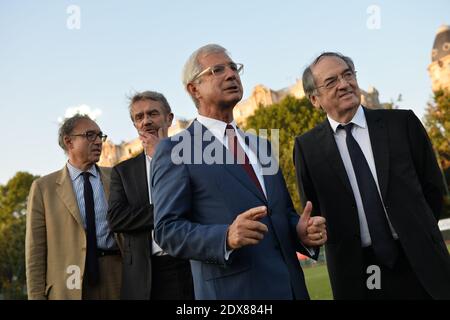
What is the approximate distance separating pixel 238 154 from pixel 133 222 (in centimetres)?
135

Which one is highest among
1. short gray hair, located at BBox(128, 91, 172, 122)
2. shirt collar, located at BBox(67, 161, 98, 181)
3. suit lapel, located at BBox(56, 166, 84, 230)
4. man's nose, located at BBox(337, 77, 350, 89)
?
short gray hair, located at BBox(128, 91, 172, 122)

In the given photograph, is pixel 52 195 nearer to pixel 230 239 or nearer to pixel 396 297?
pixel 230 239

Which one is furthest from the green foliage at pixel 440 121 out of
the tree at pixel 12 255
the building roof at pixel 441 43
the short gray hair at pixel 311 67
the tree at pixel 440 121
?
the building roof at pixel 441 43

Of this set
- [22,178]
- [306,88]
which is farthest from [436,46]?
[306,88]

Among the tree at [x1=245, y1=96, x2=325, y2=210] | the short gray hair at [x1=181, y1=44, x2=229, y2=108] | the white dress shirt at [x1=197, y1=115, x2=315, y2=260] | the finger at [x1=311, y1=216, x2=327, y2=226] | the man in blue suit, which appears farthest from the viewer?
the tree at [x1=245, y1=96, x2=325, y2=210]

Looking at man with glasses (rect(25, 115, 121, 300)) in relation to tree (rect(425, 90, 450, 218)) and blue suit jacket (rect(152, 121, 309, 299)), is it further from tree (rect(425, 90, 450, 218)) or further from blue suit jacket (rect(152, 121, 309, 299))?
tree (rect(425, 90, 450, 218))

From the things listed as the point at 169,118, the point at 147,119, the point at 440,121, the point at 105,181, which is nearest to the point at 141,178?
the point at 147,119

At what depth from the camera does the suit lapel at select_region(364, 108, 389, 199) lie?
336 cm

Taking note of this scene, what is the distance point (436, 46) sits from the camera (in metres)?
68.2

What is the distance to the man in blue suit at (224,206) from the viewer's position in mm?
2340

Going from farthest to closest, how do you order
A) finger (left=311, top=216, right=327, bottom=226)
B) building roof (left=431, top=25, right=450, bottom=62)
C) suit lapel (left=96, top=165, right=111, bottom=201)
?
building roof (left=431, top=25, right=450, bottom=62), suit lapel (left=96, top=165, right=111, bottom=201), finger (left=311, top=216, right=327, bottom=226)

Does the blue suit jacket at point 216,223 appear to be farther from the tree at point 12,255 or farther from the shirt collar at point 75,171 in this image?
the tree at point 12,255

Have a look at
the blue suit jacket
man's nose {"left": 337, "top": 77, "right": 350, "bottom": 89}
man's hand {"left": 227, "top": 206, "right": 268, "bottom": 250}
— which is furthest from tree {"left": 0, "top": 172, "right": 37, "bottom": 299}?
man's hand {"left": 227, "top": 206, "right": 268, "bottom": 250}

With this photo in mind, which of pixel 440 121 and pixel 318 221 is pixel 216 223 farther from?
pixel 440 121
